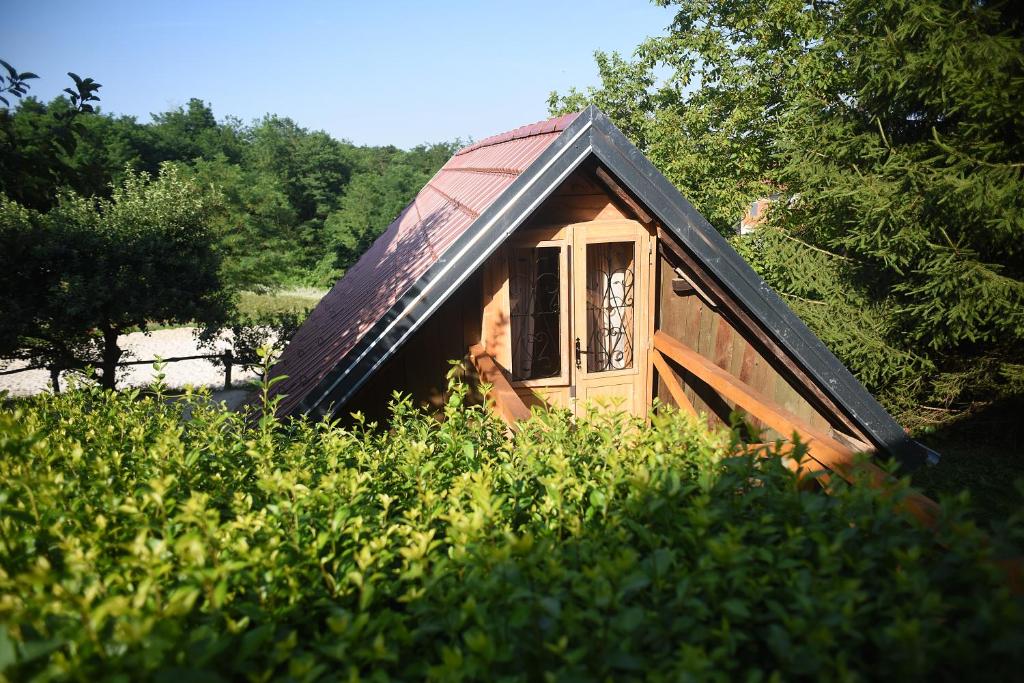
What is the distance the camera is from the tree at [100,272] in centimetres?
1176

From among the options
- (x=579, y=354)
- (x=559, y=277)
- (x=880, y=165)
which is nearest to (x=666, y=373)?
(x=579, y=354)

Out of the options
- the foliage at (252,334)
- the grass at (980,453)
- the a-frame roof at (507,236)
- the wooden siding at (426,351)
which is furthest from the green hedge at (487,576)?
the foliage at (252,334)

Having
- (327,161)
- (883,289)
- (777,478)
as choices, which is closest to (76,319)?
(777,478)

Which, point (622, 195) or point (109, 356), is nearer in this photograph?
point (622, 195)

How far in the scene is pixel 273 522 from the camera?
1.95 metres

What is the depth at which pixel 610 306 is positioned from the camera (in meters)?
5.37

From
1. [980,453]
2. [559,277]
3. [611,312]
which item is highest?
[559,277]

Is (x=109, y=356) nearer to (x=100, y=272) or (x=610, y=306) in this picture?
(x=100, y=272)

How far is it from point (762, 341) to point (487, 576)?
3536mm

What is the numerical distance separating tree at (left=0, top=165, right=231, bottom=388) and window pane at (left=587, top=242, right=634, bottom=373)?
11.1 meters

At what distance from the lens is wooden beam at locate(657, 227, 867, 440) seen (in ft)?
14.6

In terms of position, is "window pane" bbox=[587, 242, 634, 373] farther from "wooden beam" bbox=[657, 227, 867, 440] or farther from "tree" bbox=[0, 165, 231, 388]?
"tree" bbox=[0, 165, 231, 388]

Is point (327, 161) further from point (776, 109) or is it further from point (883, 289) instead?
point (883, 289)

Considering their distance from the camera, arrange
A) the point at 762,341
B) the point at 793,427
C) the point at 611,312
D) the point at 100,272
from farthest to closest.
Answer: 1. the point at 100,272
2. the point at 611,312
3. the point at 762,341
4. the point at 793,427
